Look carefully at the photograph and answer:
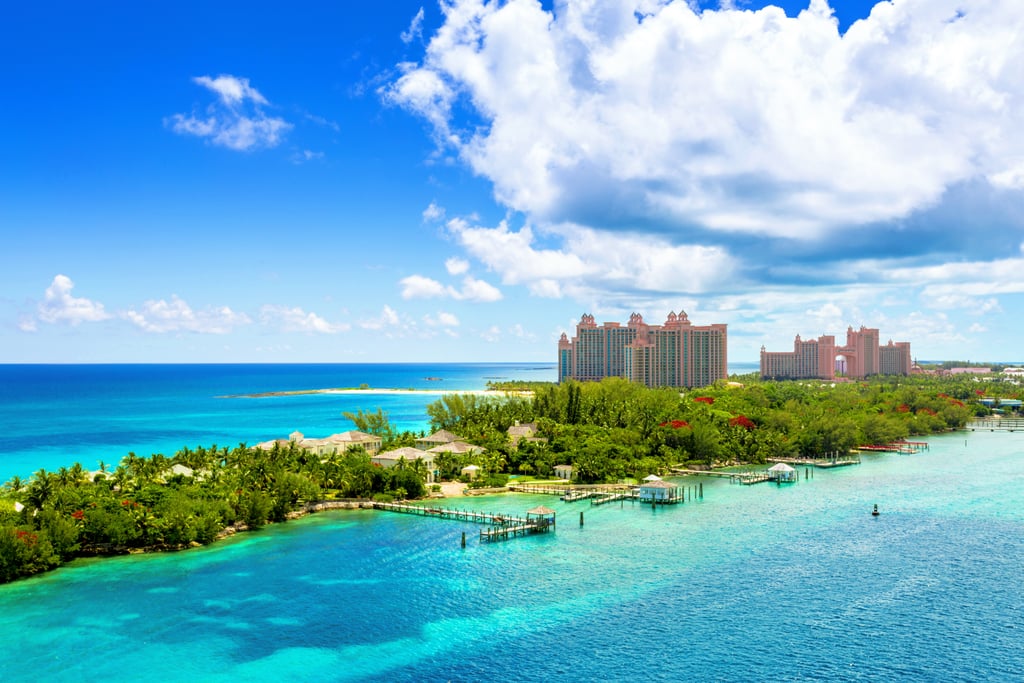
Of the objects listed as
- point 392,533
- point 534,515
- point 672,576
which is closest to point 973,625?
point 672,576

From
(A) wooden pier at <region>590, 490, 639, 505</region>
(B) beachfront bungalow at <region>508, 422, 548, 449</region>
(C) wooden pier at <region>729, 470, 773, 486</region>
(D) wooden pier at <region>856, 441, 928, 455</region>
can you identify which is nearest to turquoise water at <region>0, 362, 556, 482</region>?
(B) beachfront bungalow at <region>508, 422, 548, 449</region>

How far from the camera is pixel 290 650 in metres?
28.2

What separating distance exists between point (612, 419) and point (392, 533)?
4225 centimetres

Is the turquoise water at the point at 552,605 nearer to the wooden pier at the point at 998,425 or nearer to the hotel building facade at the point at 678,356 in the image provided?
the wooden pier at the point at 998,425

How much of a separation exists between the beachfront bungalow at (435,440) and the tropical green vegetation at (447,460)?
112 cm

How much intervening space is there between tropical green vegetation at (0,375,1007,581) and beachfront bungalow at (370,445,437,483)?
799 mm

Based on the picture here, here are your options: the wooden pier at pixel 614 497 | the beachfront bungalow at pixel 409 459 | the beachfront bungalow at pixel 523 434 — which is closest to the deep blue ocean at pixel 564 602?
the wooden pier at pixel 614 497

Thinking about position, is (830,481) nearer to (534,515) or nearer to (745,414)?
(745,414)

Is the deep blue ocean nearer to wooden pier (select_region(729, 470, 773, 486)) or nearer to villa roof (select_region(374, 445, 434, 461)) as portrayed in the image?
villa roof (select_region(374, 445, 434, 461))

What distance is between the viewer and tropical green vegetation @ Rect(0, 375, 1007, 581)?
40062mm

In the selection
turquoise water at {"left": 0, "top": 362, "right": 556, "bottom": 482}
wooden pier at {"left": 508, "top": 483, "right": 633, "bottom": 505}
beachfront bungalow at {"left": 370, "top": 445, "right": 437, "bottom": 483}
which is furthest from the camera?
turquoise water at {"left": 0, "top": 362, "right": 556, "bottom": 482}

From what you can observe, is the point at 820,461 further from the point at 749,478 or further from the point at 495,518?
the point at 495,518

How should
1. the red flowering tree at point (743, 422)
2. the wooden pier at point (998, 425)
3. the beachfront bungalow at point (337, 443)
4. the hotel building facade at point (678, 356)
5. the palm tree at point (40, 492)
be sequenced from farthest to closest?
the hotel building facade at point (678, 356) → the wooden pier at point (998, 425) → the red flowering tree at point (743, 422) → the beachfront bungalow at point (337, 443) → the palm tree at point (40, 492)

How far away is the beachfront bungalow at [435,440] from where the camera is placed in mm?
71938
